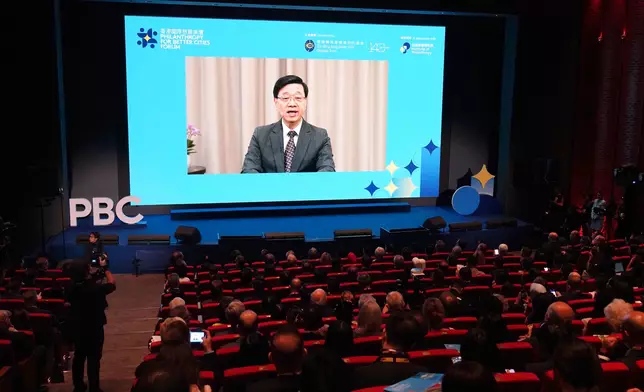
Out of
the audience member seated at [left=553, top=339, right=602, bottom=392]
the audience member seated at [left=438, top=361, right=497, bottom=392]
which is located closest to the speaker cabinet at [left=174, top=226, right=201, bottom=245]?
the audience member seated at [left=553, top=339, right=602, bottom=392]

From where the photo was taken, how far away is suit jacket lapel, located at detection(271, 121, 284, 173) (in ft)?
46.2

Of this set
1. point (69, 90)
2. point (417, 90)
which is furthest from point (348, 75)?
point (69, 90)

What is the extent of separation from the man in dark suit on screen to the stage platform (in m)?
1.11

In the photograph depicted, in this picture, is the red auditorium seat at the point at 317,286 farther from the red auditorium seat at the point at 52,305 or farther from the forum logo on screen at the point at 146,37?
the forum logo on screen at the point at 146,37

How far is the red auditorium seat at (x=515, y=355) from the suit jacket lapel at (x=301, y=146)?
1042 centimetres

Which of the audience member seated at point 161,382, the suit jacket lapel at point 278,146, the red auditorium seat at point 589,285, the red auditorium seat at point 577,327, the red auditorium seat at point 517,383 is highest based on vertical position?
the suit jacket lapel at point 278,146

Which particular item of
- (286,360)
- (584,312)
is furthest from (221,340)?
(584,312)

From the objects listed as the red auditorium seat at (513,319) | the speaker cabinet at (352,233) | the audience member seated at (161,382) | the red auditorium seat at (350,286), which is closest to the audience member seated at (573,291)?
the red auditorium seat at (513,319)

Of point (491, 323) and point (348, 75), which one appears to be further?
point (348, 75)

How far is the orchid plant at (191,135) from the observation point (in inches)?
543

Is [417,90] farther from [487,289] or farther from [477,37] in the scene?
[487,289]

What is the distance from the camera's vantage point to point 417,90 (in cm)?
1502

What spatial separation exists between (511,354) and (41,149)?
1059cm

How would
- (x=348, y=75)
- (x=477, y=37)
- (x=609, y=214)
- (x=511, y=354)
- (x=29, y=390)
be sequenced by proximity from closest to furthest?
(x=511, y=354) < (x=29, y=390) < (x=609, y=214) < (x=348, y=75) < (x=477, y=37)
